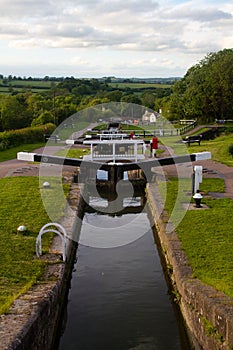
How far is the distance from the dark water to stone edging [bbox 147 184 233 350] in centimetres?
33

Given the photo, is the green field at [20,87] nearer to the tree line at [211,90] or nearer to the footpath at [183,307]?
the tree line at [211,90]

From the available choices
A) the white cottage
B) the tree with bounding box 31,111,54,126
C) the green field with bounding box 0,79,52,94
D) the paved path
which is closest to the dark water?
the paved path

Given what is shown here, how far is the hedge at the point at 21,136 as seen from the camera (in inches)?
1009

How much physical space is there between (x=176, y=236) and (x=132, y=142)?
7698mm

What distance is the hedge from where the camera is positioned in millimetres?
25628

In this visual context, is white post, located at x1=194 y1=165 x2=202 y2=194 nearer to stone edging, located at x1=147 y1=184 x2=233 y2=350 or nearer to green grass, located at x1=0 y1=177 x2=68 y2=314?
green grass, located at x1=0 y1=177 x2=68 y2=314

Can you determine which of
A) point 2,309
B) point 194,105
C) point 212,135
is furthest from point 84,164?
point 194,105

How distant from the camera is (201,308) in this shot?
6.09 meters

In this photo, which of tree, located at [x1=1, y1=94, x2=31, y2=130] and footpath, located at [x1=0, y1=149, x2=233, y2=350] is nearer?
footpath, located at [x1=0, y1=149, x2=233, y2=350]

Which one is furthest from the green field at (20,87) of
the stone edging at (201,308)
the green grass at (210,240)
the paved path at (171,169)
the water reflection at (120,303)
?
the stone edging at (201,308)

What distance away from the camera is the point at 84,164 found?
649 inches

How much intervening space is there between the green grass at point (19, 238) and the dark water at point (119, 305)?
99 cm

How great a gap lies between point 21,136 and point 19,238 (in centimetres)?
1981

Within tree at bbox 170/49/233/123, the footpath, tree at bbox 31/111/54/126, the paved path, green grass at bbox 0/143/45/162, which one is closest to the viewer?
the footpath
